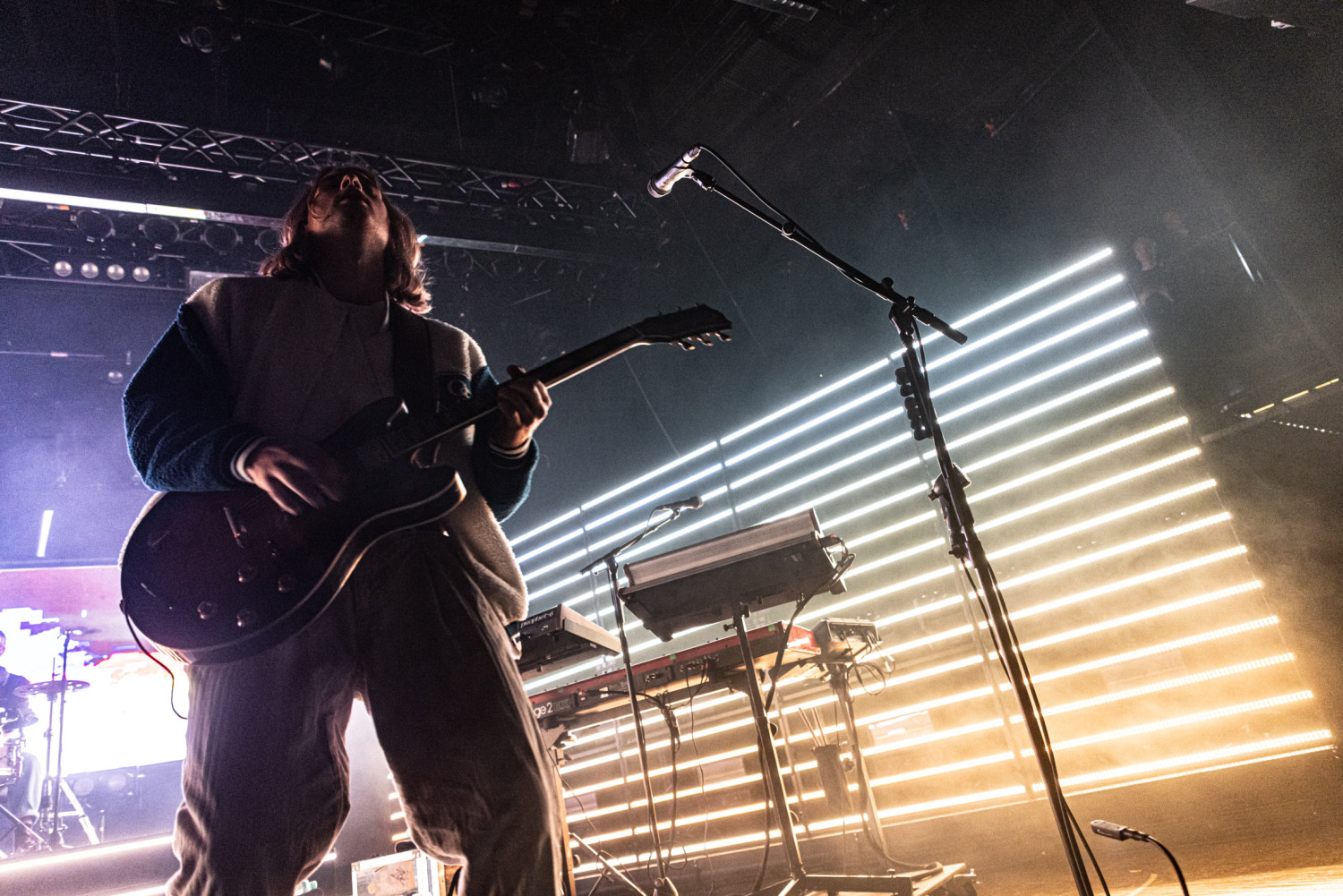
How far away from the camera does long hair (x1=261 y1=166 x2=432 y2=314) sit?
175 centimetres

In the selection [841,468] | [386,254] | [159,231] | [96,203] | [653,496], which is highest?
[159,231]

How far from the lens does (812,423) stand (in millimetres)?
6145

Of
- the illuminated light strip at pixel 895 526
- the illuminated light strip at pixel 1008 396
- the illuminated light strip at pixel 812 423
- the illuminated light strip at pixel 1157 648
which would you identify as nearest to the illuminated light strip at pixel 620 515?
the illuminated light strip at pixel 812 423

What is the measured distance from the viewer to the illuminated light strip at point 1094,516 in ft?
14.0

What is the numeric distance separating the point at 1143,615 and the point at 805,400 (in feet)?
9.36

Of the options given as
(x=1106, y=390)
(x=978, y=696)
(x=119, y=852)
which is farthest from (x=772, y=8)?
(x=119, y=852)

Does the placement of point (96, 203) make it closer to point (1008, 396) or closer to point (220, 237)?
point (220, 237)

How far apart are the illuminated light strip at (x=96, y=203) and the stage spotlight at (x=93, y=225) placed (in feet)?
0.37

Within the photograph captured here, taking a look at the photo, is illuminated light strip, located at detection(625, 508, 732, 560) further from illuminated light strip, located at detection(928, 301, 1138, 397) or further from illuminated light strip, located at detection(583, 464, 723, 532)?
illuminated light strip, located at detection(928, 301, 1138, 397)

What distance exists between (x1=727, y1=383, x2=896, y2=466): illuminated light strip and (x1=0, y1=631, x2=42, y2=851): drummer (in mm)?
6197

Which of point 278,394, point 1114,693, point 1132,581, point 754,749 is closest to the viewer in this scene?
point 278,394

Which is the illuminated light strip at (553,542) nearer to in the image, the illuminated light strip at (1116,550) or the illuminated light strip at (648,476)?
the illuminated light strip at (648,476)

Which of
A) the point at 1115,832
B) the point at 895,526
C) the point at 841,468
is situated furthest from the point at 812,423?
the point at 1115,832

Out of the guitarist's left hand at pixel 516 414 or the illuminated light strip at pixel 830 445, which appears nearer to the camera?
the guitarist's left hand at pixel 516 414
